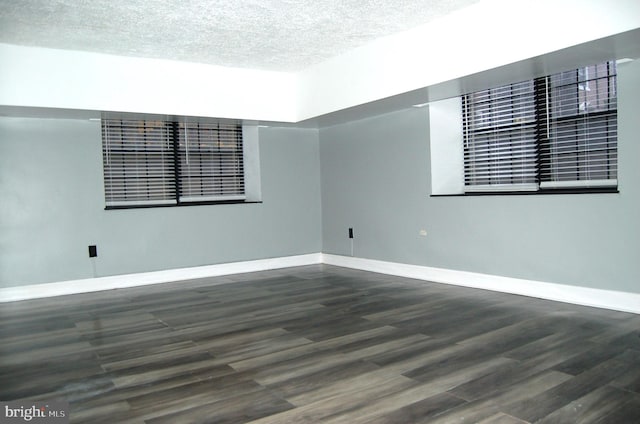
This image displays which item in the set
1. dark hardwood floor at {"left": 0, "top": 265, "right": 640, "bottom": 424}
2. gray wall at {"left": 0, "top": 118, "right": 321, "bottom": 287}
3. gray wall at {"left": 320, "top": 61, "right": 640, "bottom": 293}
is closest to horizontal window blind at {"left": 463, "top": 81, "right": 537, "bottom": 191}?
gray wall at {"left": 320, "top": 61, "right": 640, "bottom": 293}

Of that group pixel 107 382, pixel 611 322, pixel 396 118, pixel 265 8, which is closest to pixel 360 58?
pixel 396 118

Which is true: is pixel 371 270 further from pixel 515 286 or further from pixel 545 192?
pixel 545 192

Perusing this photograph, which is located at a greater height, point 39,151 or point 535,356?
point 39,151

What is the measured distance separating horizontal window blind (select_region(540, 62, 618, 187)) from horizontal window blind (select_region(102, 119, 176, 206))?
4198 millimetres

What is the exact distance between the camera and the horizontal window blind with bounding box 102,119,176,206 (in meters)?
5.75

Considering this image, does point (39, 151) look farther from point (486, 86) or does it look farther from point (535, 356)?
point (535, 356)

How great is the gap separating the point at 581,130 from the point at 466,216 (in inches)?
50.9

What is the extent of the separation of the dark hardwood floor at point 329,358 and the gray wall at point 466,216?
374 millimetres

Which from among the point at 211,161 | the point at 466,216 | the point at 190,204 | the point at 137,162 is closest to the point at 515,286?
the point at 466,216

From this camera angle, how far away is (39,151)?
5.18 m

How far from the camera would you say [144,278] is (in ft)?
18.9

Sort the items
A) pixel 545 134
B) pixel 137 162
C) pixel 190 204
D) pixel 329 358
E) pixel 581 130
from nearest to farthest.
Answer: pixel 329 358
pixel 581 130
pixel 545 134
pixel 137 162
pixel 190 204

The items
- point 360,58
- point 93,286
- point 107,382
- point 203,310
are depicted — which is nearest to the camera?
point 107,382

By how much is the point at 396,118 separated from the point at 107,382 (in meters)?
4.13
